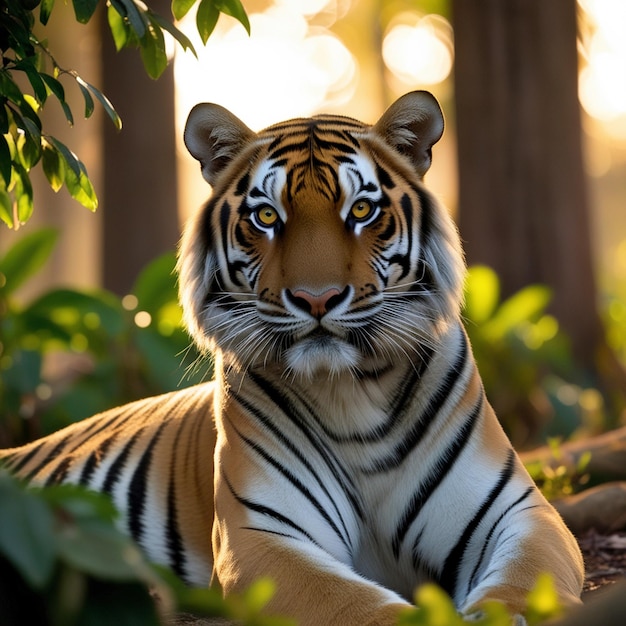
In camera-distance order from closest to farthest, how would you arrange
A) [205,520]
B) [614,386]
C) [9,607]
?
[9,607]
[205,520]
[614,386]

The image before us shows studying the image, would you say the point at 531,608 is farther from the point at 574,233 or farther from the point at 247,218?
the point at 574,233

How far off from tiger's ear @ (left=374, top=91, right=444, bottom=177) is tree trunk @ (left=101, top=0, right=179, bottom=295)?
20.0ft

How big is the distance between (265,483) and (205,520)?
Result: 0.70 meters

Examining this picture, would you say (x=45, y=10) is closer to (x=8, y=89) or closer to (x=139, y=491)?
(x=8, y=89)

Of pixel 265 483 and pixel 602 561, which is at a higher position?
pixel 265 483

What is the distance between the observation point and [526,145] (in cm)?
896

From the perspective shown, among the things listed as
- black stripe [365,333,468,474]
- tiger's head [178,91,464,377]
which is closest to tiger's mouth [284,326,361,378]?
tiger's head [178,91,464,377]

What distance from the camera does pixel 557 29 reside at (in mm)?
8977

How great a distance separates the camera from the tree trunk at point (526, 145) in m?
8.93

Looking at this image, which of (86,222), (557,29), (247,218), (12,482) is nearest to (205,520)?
(247,218)

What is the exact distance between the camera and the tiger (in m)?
2.75

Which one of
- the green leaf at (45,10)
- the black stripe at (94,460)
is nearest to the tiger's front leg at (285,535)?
the black stripe at (94,460)

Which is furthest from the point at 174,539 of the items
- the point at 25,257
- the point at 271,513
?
the point at 25,257

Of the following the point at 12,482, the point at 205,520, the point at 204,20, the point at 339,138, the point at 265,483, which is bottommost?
the point at 205,520
